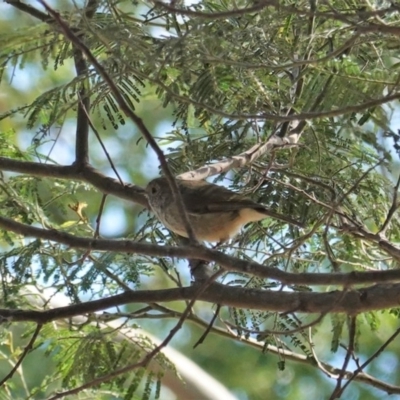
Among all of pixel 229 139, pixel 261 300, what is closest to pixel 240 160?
pixel 229 139

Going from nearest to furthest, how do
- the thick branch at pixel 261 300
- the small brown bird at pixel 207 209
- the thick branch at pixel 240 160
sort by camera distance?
the thick branch at pixel 261 300 → the thick branch at pixel 240 160 → the small brown bird at pixel 207 209

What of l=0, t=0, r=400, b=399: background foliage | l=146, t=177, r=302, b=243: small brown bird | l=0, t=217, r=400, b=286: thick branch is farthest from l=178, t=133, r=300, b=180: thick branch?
l=0, t=217, r=400, b=286: thick branch

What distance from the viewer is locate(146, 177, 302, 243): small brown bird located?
11.1ft

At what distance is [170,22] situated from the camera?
2986 millimetres

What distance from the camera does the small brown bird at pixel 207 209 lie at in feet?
11.1

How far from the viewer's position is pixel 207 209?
3758 millimetres

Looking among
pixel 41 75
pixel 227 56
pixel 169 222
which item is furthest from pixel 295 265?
pixel 41 75

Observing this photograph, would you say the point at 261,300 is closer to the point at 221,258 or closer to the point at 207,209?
the point at 221,258

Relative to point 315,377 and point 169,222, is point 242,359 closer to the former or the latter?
point 315,377

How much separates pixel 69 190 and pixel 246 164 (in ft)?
3.42

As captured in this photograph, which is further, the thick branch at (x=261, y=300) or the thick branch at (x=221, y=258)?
the thick branch at (x=261, y=300)

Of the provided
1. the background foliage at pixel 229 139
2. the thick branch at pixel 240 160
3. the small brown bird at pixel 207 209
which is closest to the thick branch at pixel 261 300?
the background foliage at pixel 229 139

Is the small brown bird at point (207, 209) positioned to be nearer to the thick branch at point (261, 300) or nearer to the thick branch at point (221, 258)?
the thick branch at point (261, 300)

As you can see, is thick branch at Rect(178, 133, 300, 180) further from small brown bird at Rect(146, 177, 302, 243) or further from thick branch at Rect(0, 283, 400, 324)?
thick branch at Rect(0, 283, 400, 324)
